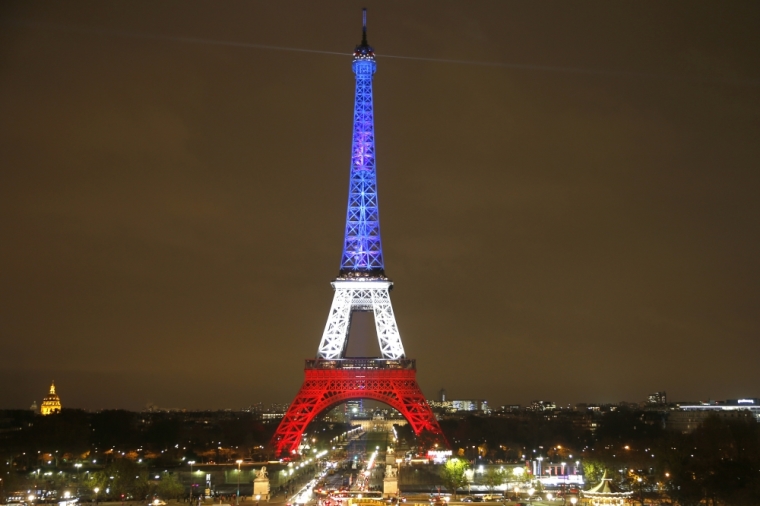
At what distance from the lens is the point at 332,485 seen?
59219 mm

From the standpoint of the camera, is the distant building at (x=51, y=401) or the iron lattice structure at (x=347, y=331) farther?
the distant building at (x=51, y=401)

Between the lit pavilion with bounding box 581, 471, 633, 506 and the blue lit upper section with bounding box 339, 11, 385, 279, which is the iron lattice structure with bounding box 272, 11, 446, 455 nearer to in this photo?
the blue lit upper section with bounding box 339, 11, 385, 279

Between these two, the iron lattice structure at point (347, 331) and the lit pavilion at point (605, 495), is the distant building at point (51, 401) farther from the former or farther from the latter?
the lit pavilion at point (605, 495)

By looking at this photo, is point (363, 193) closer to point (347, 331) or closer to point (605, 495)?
point (347, 331)

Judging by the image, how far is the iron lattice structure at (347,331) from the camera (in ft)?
242

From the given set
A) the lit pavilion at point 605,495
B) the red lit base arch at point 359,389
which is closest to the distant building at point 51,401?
the red lit base arch at point 359,389

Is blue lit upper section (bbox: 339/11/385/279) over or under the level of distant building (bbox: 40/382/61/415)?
over

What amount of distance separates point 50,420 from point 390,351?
1581 inches

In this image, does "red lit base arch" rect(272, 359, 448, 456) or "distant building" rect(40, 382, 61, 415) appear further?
"distant building" rect(40, 382, 61, 415)

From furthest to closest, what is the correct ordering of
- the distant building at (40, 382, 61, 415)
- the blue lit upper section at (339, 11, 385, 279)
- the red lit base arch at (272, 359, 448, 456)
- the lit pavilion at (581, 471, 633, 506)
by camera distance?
1. the distant building at (40, 382, 61, 415)
2. the blue lit upper section at (339, 11, 385, 279)
3. the red lit base arch at (272, 359, 448, 456)
4. the lit pavilion at (581, 471, 633, 506)

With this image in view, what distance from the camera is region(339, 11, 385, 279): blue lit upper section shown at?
258 feet

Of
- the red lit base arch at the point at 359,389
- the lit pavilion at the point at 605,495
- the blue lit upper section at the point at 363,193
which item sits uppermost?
the blue lit upper section at the point at 363,193

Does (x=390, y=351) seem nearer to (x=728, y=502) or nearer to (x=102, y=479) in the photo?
(x=102, y=479)

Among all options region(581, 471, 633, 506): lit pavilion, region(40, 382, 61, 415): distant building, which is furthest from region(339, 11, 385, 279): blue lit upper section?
region(40, 382, 61, 415): distant building
